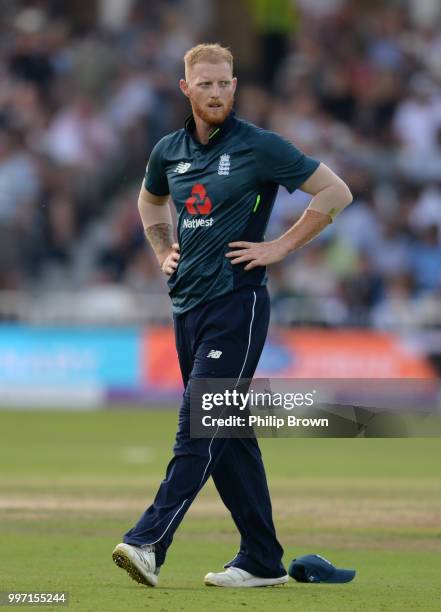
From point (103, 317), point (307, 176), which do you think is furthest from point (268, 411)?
point (103, 317)

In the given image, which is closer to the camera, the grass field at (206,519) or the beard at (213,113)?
the grass field at (206,519)

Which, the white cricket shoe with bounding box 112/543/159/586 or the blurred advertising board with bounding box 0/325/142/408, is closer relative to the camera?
the white cricket shoe with bounding box 112/543/159/586

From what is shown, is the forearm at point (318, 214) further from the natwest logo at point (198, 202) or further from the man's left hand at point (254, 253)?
the natwest logo at point (198, 202)

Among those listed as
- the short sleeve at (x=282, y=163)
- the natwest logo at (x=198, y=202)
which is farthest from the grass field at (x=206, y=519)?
the short sleeve at (x=282, y=163)

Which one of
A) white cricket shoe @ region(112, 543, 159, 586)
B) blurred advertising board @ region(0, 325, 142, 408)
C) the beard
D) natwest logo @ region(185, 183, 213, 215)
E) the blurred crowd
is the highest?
the blurred crowd

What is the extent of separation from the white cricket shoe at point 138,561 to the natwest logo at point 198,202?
5.53 ft

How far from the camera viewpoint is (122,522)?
11242 mm

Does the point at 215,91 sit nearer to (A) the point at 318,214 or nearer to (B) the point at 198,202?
(B) the point at 198,202

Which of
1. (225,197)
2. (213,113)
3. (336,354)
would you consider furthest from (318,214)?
(336,354)

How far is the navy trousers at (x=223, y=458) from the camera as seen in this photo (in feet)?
25.8

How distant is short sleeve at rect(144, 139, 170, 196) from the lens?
838cm

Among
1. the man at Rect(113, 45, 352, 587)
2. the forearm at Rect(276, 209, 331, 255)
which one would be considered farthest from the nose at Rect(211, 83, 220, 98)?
the forearm at Rect(276, 209, 331, 255)

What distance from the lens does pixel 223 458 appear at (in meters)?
8.16
